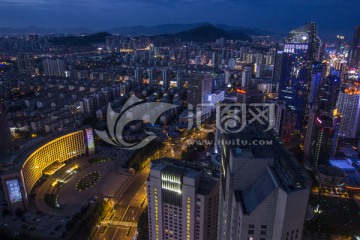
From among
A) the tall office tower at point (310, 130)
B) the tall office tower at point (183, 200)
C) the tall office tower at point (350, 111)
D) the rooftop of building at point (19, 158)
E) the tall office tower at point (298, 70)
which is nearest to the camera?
the tall office tower at point (183, 200)

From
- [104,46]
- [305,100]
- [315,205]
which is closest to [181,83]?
[305,100]

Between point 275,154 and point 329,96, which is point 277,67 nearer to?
point 329,96

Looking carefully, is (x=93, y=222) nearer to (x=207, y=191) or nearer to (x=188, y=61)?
(x=207, y=191)

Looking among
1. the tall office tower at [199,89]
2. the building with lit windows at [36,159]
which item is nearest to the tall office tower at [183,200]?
the building with lit windows at [36,159]

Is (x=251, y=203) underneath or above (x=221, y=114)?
above

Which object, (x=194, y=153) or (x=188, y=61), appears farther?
(x=188, y=61)

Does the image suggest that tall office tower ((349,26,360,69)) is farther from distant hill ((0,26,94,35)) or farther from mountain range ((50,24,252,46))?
distant hill ((0,26,94,35))

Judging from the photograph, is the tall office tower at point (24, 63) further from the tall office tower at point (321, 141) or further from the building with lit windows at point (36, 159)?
the tall office tower at point (321, 141)

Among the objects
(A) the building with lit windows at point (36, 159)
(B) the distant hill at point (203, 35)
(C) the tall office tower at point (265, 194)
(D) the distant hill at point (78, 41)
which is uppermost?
(B) the distant hill at point (203, 35)

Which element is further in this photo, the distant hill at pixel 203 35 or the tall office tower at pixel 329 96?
the distant hill at pixel 203 35
